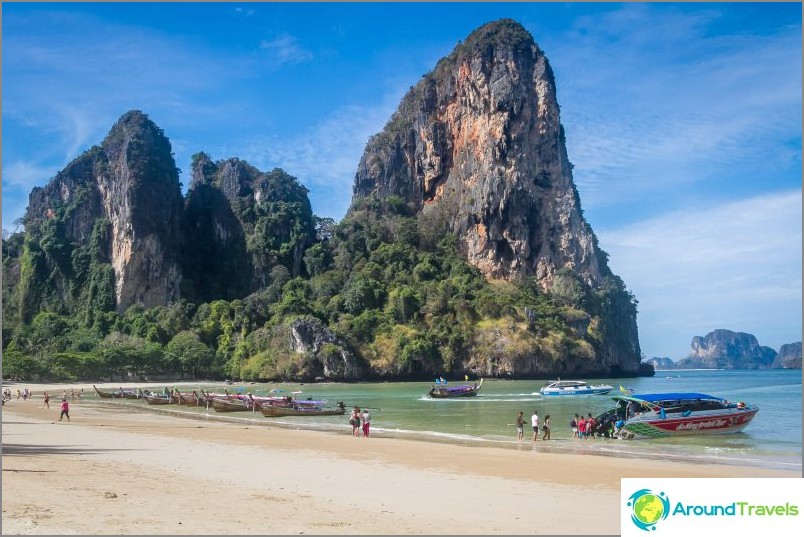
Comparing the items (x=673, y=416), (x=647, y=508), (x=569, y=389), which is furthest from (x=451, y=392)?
(x=647, y=508)

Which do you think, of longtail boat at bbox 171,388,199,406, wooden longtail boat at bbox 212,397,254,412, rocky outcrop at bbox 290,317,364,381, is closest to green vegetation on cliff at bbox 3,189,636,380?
rocky outcrop at bbox 290,317,364,381

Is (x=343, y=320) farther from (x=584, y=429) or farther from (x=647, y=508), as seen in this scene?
(x=647, y=508)

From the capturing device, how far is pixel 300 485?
1541 cm

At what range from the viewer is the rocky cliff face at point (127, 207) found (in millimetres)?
109250

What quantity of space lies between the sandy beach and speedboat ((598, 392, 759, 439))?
6.34 m

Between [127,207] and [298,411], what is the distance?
8177 centimetres

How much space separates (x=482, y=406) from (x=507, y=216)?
230 feet

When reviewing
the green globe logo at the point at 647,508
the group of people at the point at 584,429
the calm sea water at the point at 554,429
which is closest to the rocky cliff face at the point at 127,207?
the calm sea water at the point at 554,429

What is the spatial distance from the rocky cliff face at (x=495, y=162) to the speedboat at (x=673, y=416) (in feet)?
273

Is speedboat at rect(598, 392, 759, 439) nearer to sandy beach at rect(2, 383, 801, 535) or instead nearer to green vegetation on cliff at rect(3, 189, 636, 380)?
sandy beach at rect(2, 383, 801, 535)

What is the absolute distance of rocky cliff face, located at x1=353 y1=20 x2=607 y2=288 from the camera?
11419cm

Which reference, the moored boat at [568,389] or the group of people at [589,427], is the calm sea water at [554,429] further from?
the moored boat at [568,389]

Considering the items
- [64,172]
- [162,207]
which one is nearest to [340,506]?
[162,207]

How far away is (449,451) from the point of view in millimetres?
23172
